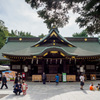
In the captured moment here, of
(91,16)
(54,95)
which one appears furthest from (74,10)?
(54,95)

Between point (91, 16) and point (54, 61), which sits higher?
point (91, 16)

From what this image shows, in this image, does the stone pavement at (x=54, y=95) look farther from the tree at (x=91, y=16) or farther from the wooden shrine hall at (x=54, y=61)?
the wooden shrine hall at (x=54, y=61)

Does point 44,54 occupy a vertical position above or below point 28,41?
below

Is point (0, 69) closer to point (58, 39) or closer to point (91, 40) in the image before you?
point (58, 39)

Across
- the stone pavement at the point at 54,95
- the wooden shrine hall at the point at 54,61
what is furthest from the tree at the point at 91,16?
the wooden shrine hall at the point at 54,61

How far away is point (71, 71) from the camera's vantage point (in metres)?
20.3

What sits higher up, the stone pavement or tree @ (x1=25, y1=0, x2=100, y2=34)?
tree @ (x1=25, y1=0, x2=100, y2=34)

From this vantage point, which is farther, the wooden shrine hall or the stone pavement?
the wooden shrine hall

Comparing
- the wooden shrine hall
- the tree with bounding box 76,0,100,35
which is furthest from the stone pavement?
the wooden shrine hall

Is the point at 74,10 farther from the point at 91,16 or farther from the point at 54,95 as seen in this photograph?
the point at 54,95

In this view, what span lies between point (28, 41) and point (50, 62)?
9.61m

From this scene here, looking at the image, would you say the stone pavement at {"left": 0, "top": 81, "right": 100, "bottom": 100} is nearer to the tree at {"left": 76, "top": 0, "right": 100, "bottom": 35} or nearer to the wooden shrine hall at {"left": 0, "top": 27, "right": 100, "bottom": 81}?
the tree at {"left": 76, "top": 0, "right": 100, "bottom": 35}

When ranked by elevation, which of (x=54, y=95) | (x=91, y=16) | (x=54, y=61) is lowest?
(x=54, y=95)

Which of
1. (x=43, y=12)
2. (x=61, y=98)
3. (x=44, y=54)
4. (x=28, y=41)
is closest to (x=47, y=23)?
(x=43, y=12)
